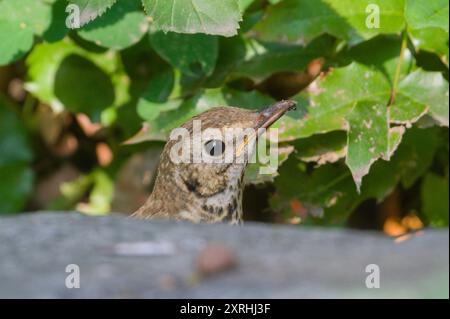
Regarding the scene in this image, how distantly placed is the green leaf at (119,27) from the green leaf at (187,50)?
9cm

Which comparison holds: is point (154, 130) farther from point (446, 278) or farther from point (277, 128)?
point (446, 278)

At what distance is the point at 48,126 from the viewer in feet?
20.7

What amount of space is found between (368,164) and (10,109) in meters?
2.72

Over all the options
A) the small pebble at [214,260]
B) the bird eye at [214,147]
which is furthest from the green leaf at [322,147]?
the small pebble at [214,260]

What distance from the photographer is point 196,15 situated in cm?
373

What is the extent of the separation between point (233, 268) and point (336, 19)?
1.96 metres

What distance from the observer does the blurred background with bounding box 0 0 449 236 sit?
4199mm

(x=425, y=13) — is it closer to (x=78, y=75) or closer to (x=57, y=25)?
(x=57, y=25)

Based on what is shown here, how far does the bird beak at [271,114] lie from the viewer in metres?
3.80

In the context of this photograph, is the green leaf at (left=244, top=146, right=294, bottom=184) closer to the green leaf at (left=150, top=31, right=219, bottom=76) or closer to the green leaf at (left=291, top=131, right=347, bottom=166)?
the green leaf at (left=291, top=131, right=347, bottom=166)

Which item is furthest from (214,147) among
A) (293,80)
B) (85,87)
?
(85,87)

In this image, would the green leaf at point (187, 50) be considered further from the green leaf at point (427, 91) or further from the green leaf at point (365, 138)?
the green leaf at point (427, 91)

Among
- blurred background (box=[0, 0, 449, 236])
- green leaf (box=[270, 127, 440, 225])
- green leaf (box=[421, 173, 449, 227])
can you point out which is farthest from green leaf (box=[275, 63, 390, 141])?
green leaf (box=[421, 173, 449, 227])

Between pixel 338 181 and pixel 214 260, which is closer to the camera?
pixel 214 260
